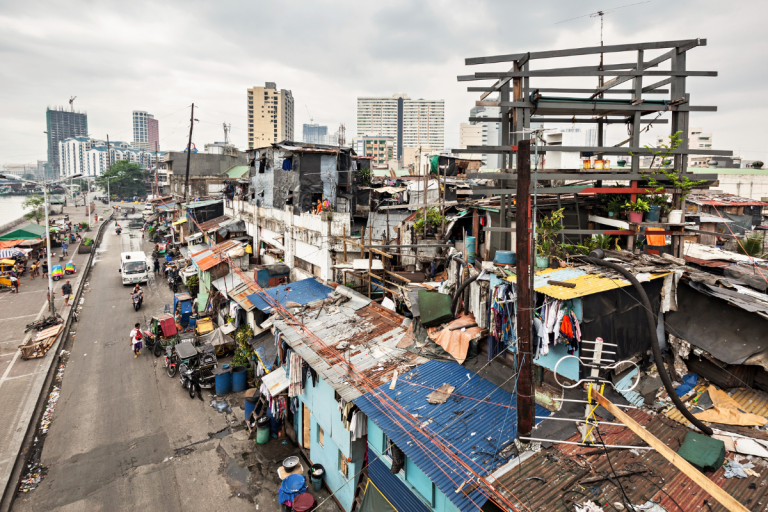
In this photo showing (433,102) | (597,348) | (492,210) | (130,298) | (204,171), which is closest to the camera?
(597,348)

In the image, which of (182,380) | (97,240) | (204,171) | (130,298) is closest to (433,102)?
(204,171)

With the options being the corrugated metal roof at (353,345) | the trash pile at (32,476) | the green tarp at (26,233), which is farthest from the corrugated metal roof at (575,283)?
the green tarp at (26,233)

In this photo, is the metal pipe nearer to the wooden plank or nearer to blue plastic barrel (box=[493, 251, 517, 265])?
the wooden plank

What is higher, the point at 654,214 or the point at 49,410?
the point at 654,214

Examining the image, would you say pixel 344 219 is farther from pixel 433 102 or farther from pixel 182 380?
pixel 433 102

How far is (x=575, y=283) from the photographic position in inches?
322

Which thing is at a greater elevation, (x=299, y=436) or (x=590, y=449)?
(x=590, y=449)

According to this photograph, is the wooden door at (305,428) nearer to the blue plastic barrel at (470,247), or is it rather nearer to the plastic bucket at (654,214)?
the blue plastic barrel at (470,247)

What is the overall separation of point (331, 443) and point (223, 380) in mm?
8336

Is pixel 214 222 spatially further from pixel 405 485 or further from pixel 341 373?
pixel 405 485

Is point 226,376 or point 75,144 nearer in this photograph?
point 226,376

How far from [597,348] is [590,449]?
1853 millimetres

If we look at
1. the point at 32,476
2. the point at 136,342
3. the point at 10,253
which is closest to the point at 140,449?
the point at 32,476

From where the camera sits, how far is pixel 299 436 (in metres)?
14.9
